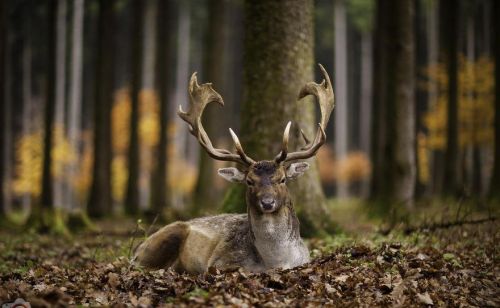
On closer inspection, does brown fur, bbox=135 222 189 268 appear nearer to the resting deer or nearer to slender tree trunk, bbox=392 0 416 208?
the resting deer

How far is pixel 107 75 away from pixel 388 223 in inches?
536

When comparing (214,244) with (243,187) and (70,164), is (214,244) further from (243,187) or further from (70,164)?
(70,164)

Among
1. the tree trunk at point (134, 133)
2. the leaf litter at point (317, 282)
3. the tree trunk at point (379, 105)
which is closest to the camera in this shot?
the leaf litter at point (317, 282)

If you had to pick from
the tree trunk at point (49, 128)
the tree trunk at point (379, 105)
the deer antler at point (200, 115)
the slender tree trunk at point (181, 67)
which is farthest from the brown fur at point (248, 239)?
the slender tree trunk at point (181, 67)

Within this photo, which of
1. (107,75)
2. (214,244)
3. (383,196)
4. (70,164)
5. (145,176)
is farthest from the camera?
(145,176)

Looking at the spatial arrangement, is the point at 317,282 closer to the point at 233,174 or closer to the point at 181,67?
the point at 233,174

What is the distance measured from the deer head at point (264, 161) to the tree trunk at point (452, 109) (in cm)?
1229

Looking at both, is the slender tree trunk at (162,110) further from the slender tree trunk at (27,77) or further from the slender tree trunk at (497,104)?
the slender tree trunk at (27,77)

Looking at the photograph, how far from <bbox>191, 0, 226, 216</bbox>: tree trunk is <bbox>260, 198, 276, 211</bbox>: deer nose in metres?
10.4

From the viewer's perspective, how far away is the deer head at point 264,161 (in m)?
7.05

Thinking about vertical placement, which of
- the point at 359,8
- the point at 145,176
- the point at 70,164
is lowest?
the point at 145,176

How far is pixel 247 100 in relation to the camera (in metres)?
10.6

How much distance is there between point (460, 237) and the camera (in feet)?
30.0

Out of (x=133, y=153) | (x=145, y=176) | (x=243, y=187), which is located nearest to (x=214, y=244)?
(x=243, y=187)
